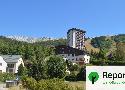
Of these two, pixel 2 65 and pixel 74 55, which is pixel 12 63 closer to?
pixel 2 65

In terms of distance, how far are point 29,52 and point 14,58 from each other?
997 centimetres

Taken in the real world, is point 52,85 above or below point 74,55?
below

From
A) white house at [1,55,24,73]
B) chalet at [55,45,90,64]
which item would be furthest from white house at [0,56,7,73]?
chalet at [55,45,90,64]

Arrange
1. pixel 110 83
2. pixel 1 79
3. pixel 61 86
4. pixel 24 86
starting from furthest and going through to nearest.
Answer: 1. pixel 1 79
2. pixel 24 86
3. pixel 61 86
4. pixel 110 83

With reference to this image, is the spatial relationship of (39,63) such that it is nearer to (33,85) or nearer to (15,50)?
(33,85)

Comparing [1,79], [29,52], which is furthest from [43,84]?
[29,52]

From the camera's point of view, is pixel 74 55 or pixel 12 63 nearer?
pixel 12 63

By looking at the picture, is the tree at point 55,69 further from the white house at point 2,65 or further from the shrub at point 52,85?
the shrub at point 52,85

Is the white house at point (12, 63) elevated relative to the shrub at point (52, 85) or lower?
→ elevated

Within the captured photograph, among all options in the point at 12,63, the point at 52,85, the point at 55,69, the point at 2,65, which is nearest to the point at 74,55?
the point at 12,63

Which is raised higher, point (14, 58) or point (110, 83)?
point (14, 58)

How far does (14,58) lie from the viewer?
113m

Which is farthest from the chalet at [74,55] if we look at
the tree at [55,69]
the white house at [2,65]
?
the tree at [55,69]

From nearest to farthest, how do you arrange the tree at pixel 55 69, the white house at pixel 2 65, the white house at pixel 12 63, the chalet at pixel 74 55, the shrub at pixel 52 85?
the shrub at pixel 52 85 → the tree at pixel 55 69 → the white house at pixel 2 65 → the white house at pixel 12 63 → the chalet at pixel 74 55
